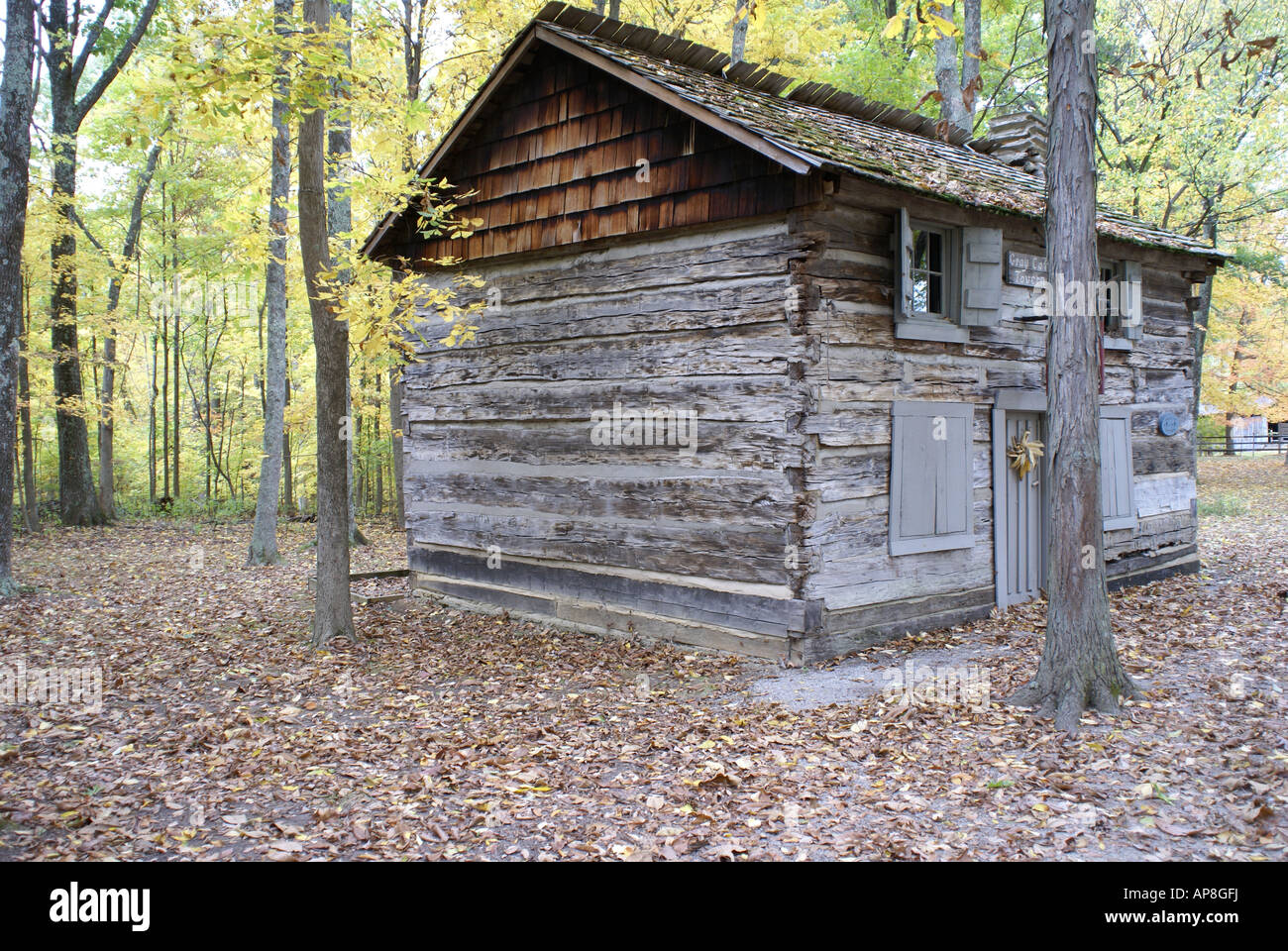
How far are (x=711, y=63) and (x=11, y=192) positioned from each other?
363 inches

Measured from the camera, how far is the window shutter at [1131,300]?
39.1 ft

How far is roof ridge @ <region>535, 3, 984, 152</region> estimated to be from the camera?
10336 millimetres

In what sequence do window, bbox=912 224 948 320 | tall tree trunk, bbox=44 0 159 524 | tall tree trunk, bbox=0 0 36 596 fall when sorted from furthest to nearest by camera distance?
tall tree trunk, bbox=44 0 159 524
tall tree trunk, bbox=0 0 36 596
window, bbox=912 224 948 320

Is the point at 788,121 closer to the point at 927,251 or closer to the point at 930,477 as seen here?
the point at 927,251

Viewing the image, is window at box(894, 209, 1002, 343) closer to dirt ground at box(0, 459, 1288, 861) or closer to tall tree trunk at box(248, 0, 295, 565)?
dirt ground at box(0, 459, 1288, 861)

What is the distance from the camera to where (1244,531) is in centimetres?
1748

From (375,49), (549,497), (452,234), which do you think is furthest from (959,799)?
(375,49)

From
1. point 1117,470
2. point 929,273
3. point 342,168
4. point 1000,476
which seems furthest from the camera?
point 342,168

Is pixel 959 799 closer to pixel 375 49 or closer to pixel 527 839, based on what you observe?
pixel 527 839

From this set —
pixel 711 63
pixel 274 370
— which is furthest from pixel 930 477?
pixel 274 370

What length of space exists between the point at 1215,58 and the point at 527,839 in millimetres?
26681

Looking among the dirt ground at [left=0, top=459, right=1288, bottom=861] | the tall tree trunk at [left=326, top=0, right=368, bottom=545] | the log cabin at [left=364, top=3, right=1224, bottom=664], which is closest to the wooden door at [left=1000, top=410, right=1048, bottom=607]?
the log cabin at [left=364, top=3, right=1224, bottom=664]

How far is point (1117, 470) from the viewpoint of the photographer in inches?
470

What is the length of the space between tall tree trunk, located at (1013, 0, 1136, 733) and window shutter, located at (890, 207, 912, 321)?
7.60ft
